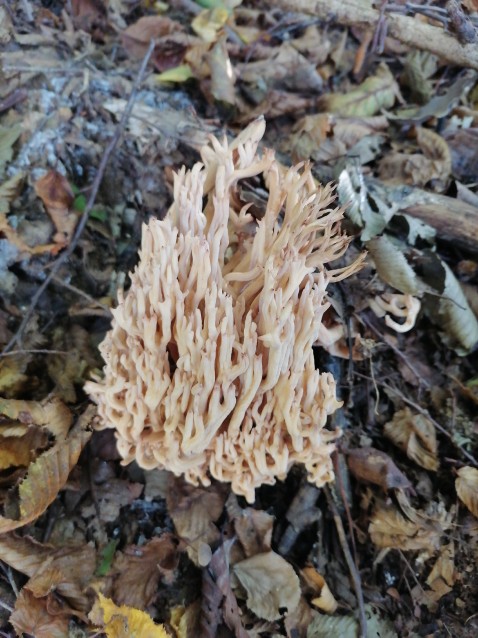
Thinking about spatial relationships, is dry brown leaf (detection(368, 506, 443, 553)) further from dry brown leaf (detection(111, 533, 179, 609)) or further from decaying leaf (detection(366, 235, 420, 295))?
decaying leaf (detection(366, 235, 420, 295))

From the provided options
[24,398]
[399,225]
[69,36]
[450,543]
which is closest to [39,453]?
[24,398]

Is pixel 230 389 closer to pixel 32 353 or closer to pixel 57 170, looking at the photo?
pixel 32 353

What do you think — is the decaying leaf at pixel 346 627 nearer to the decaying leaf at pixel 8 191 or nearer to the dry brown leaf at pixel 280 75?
the decaying leaf at pixel 8 191

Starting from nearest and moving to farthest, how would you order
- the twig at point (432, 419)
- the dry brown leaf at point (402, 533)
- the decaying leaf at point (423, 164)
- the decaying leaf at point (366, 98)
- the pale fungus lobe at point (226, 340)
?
the pale fungus lobe at point (226, 340), the dry brown leaf at point (402, 533), the twig at point (432, 419), the decaying leaf at point (423, 164), the decaying leaf at point (366, 98)

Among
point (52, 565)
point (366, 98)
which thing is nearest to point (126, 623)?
point (52, 565)

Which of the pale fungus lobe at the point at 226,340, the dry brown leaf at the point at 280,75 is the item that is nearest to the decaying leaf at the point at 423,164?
the dry brown leaf at the point at 280,75

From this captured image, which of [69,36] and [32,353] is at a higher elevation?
[69,36]

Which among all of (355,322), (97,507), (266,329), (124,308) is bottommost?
(97,507)
